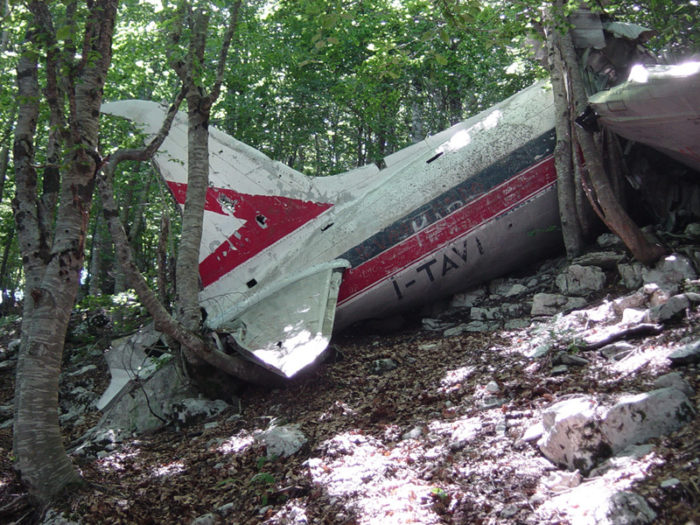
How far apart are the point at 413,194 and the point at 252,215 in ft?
9.22

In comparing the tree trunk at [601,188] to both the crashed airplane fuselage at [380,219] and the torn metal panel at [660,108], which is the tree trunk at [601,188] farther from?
the crashed airplane fuselage at [380,219]

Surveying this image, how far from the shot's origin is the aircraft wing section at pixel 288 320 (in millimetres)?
6223

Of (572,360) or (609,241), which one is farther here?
(609,241)

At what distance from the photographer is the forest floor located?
10.8 ft

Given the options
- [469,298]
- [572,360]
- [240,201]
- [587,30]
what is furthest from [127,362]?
[587,30]

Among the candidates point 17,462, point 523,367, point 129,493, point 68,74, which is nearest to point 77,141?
point 68,74

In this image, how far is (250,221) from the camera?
890cm

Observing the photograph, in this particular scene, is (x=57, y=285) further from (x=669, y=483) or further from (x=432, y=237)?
(x=432, y=237)

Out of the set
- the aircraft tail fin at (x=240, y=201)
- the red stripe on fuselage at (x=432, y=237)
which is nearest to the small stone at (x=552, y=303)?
the red stripe on fuselage at (x=432, y=237)

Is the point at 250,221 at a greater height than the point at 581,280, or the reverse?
the point at 250,221

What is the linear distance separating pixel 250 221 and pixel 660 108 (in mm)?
6181

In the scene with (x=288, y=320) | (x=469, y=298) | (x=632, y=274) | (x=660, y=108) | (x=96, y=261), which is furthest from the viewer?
(x=96, y=261)

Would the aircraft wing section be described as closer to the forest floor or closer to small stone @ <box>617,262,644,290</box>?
the forest floor

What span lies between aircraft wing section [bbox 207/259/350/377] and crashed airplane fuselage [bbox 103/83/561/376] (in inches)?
2.0
